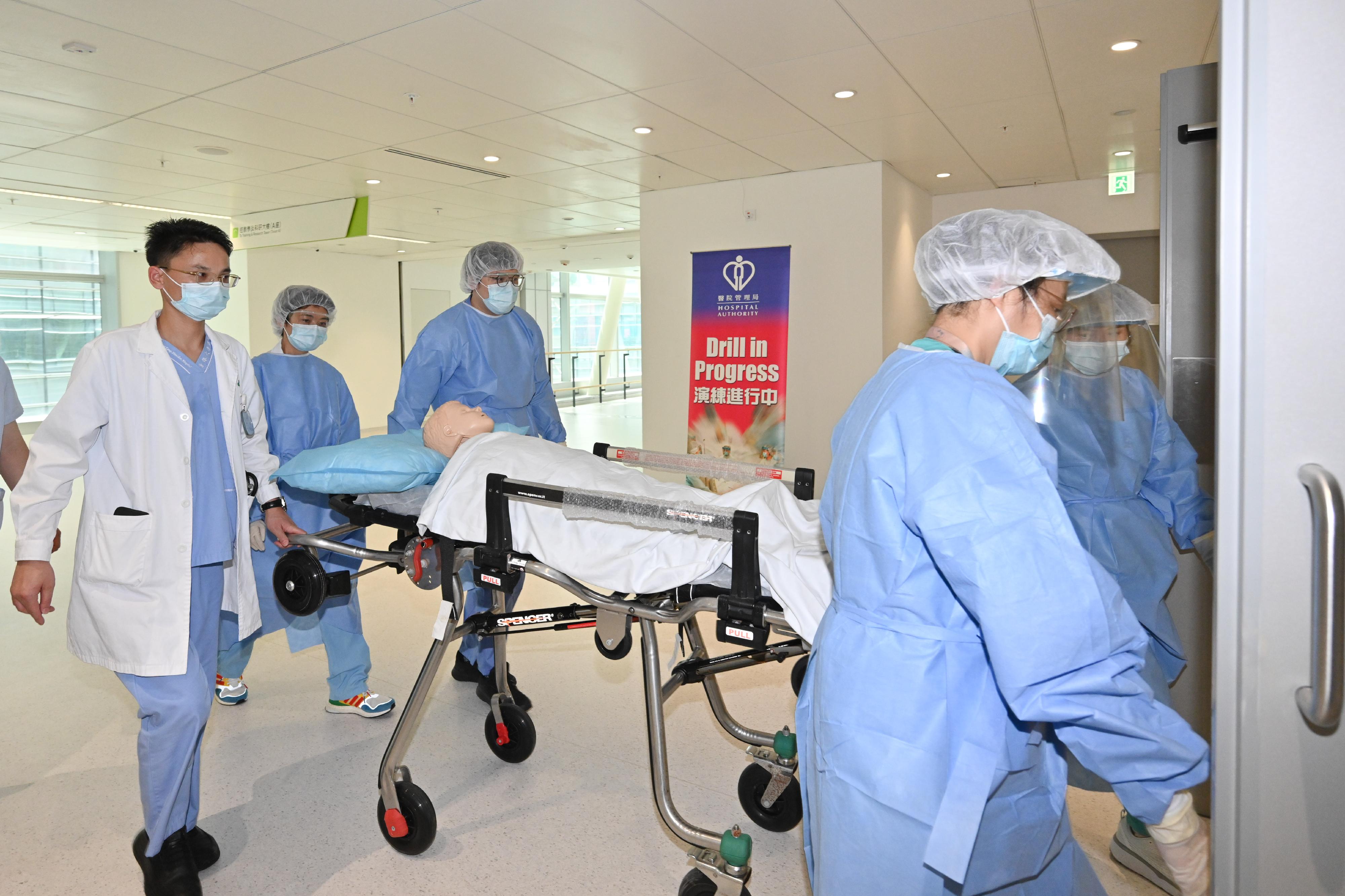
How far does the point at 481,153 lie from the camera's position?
556 centimetres

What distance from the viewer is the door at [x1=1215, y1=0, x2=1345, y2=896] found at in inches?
34.1

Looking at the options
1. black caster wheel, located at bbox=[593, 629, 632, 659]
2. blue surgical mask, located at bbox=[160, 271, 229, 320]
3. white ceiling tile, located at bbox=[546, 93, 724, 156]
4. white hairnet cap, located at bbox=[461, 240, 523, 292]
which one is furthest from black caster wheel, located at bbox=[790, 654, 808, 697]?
A: white ceiling tile, located at bbox=[546, 93, 724, 156]

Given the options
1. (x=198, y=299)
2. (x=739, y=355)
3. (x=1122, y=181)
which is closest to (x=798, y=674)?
(x=198, y=299)

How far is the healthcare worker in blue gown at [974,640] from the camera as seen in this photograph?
1039 millimetres

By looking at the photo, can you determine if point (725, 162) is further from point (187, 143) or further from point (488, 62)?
point (187, 143)

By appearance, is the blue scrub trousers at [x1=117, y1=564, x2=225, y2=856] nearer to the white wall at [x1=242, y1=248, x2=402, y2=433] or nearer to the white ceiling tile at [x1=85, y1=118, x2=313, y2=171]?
the white ceiling tile at [x1=85, y1=118, x2=313, y2=171]

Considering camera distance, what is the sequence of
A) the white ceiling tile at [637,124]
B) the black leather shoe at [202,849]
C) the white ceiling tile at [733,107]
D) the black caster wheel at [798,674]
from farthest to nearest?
the white ceiling tile at [637,124] → the white ceiling tile at [733,107] → the black caster wheel at [798,674] → the black leather shoe at [202,849]

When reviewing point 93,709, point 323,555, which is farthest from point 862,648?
point 93,709

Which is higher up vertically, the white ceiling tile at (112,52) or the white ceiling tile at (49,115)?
the white ceiling tile at (49,115)

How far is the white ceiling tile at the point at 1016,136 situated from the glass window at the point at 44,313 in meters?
12.0

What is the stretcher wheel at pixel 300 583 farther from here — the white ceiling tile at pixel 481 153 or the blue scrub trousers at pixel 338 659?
the white ceiling tile at pixel 481 153

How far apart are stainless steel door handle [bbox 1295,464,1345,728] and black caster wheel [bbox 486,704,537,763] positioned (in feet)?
7.13

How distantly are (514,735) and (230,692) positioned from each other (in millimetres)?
1254

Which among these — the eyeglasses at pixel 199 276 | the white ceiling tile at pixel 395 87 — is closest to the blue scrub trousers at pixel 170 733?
the eyeglasses at pixel 199 276
